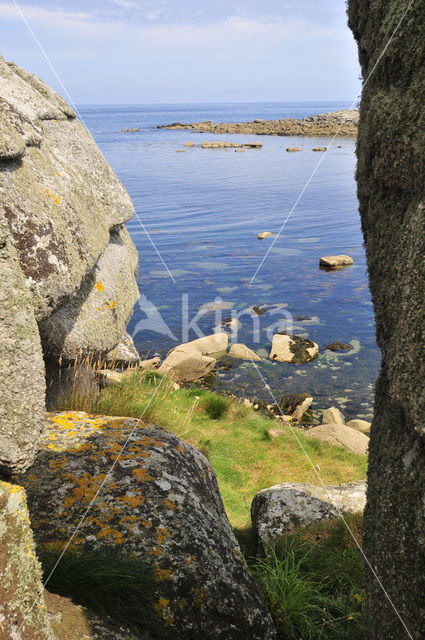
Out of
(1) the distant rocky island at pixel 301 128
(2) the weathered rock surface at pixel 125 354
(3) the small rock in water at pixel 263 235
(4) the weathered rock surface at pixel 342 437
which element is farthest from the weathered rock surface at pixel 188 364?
(1) the distant rocky island at pixel 301 128

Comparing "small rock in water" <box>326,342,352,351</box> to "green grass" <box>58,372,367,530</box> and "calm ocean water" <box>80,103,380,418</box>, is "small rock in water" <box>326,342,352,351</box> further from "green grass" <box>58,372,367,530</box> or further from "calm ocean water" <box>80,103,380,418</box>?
"green grass" <box>58,372,367,530</box>

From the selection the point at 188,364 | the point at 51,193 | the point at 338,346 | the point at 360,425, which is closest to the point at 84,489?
the point at 51,193

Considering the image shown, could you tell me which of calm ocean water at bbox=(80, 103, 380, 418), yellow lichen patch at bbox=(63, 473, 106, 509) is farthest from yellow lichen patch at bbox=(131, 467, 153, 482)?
calm ocean water at bbox=(80, 103, 380, 418)

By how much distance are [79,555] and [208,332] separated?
17481 mm

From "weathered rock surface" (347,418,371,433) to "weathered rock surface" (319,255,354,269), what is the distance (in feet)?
52.8

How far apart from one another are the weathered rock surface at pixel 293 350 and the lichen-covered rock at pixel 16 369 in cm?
1565

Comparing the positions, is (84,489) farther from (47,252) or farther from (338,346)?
(338,346)

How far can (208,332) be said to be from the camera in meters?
21.2

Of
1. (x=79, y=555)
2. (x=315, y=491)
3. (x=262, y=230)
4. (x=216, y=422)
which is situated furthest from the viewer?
(x=262, y=230)

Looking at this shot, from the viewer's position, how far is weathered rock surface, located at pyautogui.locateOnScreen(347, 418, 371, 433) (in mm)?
13977

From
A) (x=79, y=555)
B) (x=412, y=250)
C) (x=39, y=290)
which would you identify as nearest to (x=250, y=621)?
Result: (x=79, y=555)

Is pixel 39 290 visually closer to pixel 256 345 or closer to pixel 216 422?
pixel 216 422

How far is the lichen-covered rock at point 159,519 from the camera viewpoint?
391 centimetres

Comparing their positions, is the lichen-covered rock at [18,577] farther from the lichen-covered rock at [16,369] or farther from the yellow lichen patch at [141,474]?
the yellow lichen patch at [141,474]
